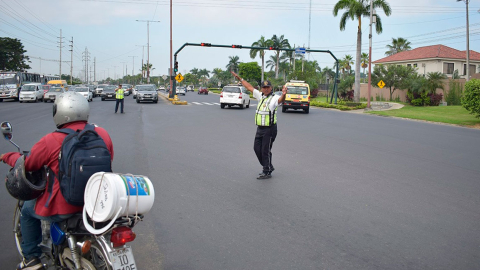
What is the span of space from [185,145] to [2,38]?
63.8 meters

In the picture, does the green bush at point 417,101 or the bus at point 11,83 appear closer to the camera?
the bus at point 11,83

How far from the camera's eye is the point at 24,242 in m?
3.55

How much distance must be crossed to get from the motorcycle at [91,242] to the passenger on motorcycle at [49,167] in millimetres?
108

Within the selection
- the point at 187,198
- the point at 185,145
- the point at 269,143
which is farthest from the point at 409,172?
the point at 185,145

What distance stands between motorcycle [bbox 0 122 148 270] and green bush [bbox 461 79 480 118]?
853 inches

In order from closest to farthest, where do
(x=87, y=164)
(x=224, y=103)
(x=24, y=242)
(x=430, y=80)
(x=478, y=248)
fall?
(x=87, y=164), (x=24, y=242), (x=478, y=248), (x=224, y=103), (x=430, y=80)

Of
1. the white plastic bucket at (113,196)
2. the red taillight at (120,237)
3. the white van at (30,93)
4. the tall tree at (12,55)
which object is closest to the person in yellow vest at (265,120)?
the white plastic bucket at (113,196)

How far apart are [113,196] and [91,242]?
1.91ft

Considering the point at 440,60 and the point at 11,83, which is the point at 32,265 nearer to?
the point at 11,83

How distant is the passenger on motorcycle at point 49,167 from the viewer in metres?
3.15

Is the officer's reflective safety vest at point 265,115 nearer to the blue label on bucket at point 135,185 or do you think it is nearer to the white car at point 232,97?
the blue label on bucket at point 135,185

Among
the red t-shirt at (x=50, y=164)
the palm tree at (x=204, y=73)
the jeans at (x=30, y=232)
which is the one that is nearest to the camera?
the red t-shirt at (x=50, y=164)

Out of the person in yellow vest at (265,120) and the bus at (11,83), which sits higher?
the bus at (11,83)

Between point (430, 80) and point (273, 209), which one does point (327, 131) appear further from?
point (430, 80)
